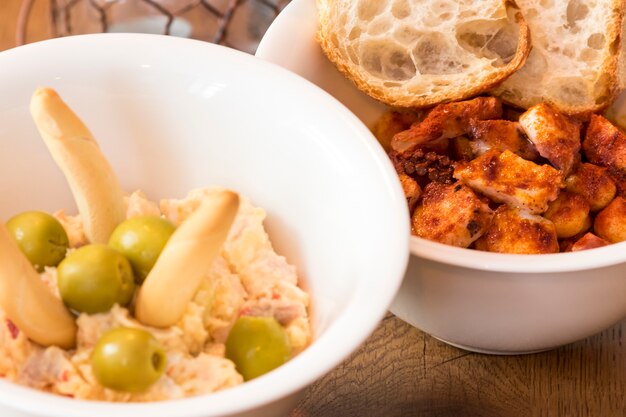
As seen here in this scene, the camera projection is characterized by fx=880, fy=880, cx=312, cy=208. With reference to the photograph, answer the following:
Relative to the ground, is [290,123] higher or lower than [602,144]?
higher

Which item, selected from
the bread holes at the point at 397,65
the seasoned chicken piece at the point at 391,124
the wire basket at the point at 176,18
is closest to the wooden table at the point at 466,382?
the seasoned chicken piece at the point at 391,124

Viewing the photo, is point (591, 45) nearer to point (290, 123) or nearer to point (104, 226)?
point (290, 123)

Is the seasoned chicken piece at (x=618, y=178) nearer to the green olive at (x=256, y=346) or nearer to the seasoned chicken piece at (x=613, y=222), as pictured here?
the seasoned chicken piece at (x=613, y=222)

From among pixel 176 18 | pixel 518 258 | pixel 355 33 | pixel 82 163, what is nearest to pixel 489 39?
pixel 355 33

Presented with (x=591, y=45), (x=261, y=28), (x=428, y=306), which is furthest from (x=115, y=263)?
(x=261, y=28)

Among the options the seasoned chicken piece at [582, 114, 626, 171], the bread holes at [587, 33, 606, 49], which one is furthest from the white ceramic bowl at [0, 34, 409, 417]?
the bread holes at [587, 33, 606, 49]

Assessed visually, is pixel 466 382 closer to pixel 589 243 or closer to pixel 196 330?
pixel 589 243
